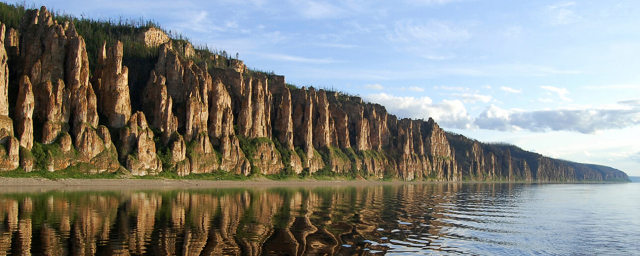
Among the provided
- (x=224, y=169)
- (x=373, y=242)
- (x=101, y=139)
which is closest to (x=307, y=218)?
(x=373, y=242)

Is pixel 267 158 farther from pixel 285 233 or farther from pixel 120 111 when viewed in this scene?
pixel 285 233

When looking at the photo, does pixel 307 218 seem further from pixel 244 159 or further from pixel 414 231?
pixel 244 159

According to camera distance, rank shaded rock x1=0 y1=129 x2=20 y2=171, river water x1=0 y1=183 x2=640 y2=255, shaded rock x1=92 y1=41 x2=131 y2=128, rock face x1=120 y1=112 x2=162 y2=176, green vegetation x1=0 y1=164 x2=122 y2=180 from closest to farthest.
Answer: river water x1=0 y1=183 x2=640 y2=255 → green vegetation x1=0 y1=164 x2=122 y2=180 → shaded rock x1=0 y1=129 x2=20 y2=171 → rock face x1=120 y1=112 x2=162 y2=176 → shaded rock x1=92 y1=41 x2=131 y2=128

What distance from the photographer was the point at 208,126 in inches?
6491

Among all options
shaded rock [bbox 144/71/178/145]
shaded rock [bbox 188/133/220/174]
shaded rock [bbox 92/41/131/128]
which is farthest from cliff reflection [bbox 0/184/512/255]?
shaded rock [bbox 144/71/178/145]

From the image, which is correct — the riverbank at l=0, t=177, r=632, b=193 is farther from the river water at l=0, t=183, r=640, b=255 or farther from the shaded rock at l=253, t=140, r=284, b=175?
the river water at l=0, t=183, r=640, b=255

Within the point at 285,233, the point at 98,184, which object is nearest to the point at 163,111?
the point at 98,184

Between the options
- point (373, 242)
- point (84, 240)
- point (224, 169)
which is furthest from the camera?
point (224, 169)

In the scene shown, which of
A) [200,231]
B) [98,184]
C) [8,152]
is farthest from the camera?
[98,184]

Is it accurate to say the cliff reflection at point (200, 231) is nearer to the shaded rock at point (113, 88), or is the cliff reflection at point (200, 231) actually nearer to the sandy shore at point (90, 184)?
the sandy shore at point (90, 184)

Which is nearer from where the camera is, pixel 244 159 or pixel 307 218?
pixel 307 218

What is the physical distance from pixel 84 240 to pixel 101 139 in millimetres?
100521

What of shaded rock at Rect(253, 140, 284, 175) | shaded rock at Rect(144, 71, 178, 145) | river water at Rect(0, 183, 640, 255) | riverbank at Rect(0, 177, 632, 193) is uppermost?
shaded rock at Rect(144, 71, 178, 145)

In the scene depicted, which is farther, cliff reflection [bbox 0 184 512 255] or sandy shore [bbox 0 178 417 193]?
sandy shore [bbox 0 178 417 193]
